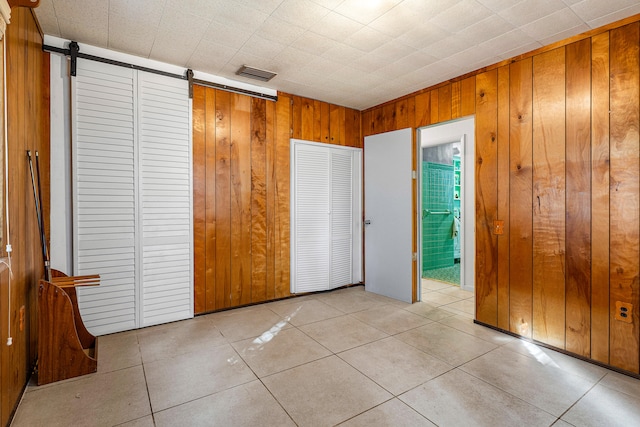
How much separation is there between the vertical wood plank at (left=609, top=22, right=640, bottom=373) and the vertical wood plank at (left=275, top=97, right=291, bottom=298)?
307 centimetres

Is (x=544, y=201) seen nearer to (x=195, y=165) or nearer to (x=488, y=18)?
(x=488, y=18)

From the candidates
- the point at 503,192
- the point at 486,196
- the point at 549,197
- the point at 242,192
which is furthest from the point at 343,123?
the point at 549,197

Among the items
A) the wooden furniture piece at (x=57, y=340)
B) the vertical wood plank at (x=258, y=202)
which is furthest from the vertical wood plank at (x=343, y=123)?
the wooden furniture piece at (x=57, y=340)

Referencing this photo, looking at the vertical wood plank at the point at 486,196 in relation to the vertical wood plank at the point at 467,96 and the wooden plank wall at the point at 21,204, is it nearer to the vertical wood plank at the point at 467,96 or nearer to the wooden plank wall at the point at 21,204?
the vertical wood plank at the point at 467,96

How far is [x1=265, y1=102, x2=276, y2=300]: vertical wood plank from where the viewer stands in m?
3.76

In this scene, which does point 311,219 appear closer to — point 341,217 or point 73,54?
point 341,217

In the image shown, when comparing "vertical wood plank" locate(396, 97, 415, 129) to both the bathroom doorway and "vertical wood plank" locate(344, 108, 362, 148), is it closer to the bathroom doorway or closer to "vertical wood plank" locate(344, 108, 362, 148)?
"vertical wood plank" locate(344, 108, 362, 148)

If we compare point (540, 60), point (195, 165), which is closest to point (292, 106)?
point (195, 165)

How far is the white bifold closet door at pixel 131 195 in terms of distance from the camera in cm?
271

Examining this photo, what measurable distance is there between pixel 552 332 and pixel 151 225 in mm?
3745

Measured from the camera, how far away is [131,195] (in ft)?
9.55

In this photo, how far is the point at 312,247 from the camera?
13.5 feet

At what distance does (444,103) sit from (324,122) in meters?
1.56

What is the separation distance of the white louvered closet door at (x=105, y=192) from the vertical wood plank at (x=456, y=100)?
327 cm
